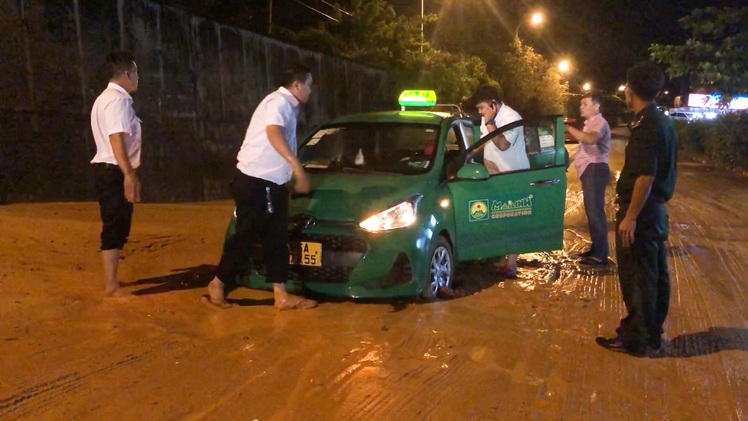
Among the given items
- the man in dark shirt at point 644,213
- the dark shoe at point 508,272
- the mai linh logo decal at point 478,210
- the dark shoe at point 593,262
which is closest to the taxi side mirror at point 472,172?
the mai linh logo decal at point 478,210

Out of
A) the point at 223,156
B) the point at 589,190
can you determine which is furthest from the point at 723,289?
the point at 223,156

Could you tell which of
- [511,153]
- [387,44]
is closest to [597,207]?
[511,153]

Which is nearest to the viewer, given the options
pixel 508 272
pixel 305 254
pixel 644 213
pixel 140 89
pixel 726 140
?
pixel 644 213

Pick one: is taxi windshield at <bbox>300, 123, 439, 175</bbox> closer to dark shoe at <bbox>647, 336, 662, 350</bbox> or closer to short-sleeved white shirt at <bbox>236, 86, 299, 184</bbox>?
short-sleeved white shirt at <bbox>236, 86, 299, 184</bbox>

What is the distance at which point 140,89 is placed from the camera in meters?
11.3

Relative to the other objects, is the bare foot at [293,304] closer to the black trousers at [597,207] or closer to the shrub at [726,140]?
the black trousers at [597,207]

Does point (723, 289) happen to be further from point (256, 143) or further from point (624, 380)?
point (256, 143)

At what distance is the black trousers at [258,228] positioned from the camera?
19.2 feet

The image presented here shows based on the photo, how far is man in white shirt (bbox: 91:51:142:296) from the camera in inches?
221

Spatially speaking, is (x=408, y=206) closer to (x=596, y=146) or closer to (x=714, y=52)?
(x=596, y=146)

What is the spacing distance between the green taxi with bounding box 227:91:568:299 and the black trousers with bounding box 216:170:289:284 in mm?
279

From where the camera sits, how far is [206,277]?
7023mm

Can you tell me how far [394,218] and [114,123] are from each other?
2.21 m

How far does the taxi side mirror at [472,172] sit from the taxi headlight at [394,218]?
659mm
